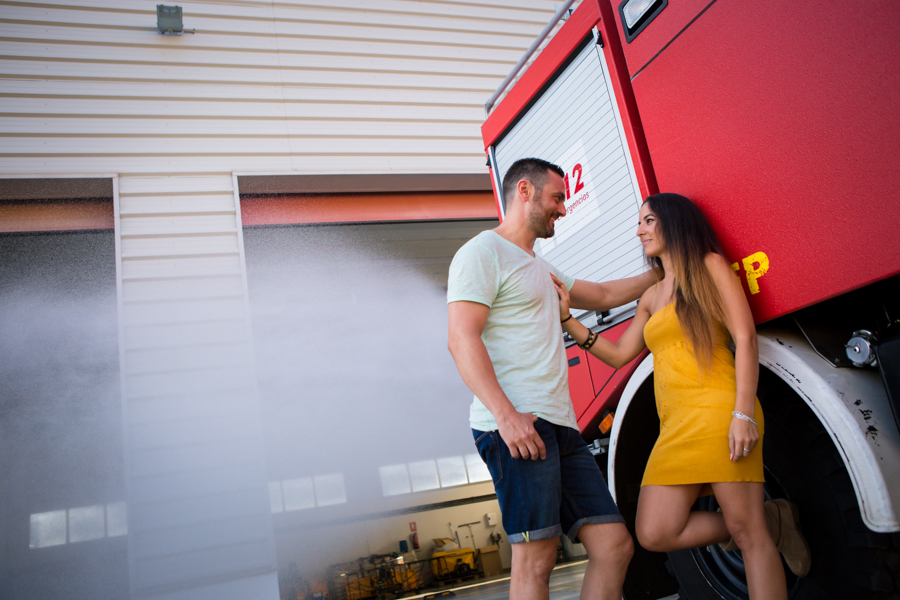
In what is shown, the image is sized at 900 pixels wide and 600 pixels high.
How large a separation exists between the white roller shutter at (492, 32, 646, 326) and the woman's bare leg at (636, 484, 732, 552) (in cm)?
79

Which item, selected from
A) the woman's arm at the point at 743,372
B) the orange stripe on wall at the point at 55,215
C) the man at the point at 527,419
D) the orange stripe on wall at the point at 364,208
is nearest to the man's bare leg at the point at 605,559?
the man at the point at 527,419

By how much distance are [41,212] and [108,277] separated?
786mm

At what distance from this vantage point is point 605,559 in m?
1.57

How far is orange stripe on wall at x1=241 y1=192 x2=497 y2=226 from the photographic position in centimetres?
509

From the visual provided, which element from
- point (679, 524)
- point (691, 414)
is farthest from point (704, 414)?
point (679, 524)

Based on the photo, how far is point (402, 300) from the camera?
7.73 meters

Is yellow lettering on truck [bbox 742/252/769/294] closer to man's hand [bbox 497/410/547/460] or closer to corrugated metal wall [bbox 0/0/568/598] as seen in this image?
man's hand [bbox 497/410/547/460]

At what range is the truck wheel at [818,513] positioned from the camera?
1.46 m

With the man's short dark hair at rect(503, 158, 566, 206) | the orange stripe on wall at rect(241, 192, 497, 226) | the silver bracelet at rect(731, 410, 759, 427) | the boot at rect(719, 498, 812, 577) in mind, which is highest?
the orange stripe on wall at rect(241, 192, 497, 226)

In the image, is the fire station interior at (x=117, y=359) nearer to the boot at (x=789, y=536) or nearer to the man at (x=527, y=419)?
the man at (x=527, y=419)

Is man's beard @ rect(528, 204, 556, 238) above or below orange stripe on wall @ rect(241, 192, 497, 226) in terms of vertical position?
below

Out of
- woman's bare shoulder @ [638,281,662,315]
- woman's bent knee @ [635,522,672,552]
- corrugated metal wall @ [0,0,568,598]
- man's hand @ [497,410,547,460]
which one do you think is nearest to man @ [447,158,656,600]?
man's hand @ [497,410,547,460]

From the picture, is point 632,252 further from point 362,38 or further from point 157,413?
point 362,38

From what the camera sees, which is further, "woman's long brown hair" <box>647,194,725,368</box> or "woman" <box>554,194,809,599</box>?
"woman's long brown hair" <box>647,194,725,368</box>
